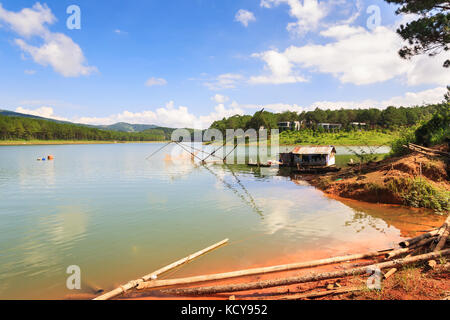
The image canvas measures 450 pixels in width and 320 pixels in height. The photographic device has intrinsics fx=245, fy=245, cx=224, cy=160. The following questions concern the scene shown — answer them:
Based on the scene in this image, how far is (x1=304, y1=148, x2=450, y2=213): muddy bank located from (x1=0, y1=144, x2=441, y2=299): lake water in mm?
1171

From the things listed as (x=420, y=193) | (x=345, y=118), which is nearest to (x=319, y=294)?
(x=420, y=193)

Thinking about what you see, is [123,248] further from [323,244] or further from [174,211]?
[323,244]

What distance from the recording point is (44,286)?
27.8ft

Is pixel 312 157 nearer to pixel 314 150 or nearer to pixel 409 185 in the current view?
pixel 314 150

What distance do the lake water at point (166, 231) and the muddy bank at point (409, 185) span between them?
1.17 metres

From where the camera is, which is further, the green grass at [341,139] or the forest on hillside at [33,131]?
the forest on hillside at [33,131]

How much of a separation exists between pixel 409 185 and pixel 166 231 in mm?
17013

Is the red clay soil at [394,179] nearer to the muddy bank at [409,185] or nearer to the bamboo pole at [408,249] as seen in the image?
the muddy bank at [409,185]

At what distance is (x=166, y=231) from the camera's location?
13648mm

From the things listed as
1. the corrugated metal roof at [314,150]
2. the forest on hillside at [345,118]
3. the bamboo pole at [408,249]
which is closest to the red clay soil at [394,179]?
the bamboo pole at [408,249]

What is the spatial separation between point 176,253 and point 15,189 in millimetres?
24712

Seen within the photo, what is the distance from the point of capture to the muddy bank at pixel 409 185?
1623 centimetres

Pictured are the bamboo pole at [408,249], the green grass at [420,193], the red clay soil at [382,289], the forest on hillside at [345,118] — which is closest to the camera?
the red clay soil at [382,289]
